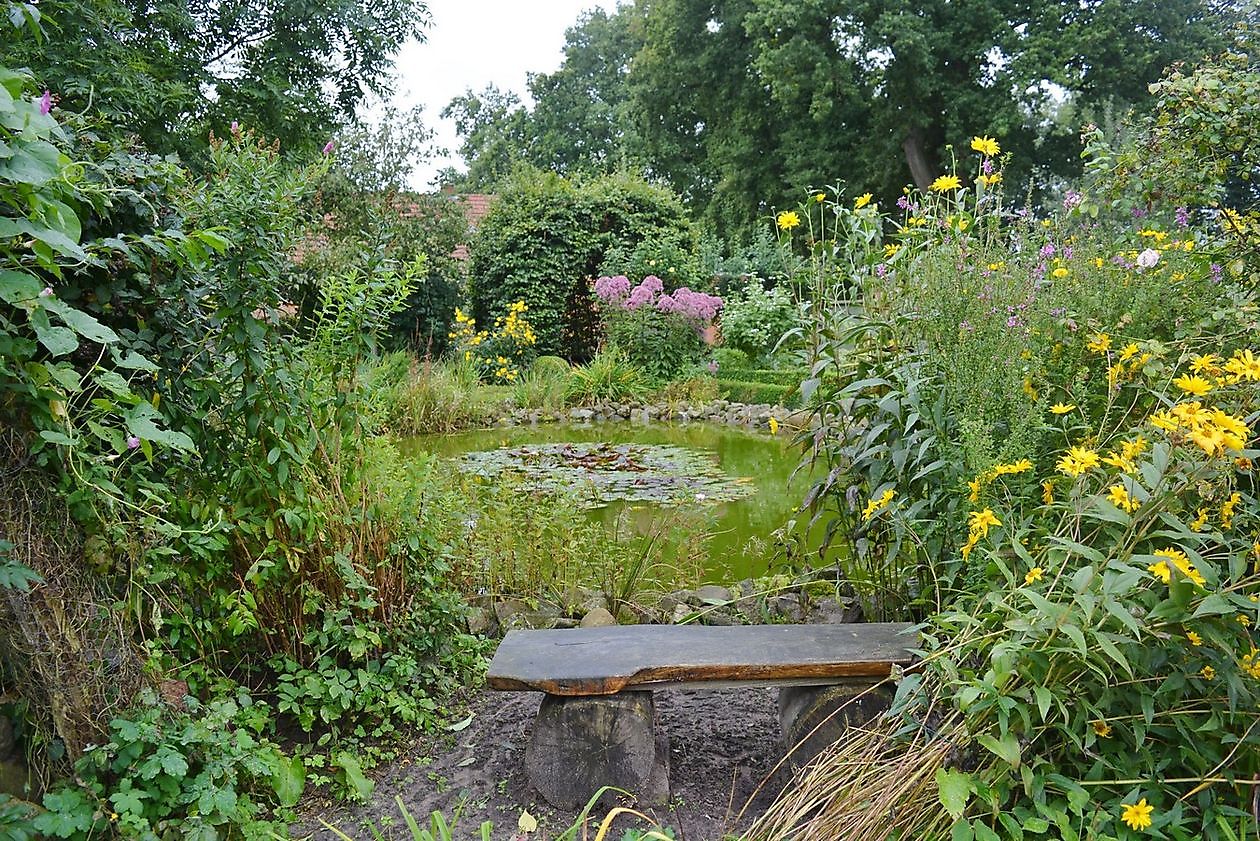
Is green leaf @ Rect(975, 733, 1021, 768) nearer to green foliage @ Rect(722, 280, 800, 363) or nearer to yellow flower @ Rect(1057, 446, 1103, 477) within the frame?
yellow flower @ Rect(1057, 446, 1103, 477)

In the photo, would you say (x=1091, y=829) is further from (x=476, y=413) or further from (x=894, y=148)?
(x=894, y=148)

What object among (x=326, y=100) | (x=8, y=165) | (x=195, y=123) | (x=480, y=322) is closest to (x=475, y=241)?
(x=480, y=322)

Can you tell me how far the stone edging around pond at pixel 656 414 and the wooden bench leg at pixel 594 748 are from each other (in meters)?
6.55

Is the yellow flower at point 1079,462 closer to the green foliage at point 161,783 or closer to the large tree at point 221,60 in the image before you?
the green foliage at point 161,783

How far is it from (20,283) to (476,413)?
280 inches

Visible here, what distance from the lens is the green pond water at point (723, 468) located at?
4098 millimetres

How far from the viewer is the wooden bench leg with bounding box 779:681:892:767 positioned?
2.12 m

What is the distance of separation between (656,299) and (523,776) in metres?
9.13

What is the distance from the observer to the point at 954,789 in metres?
1.56

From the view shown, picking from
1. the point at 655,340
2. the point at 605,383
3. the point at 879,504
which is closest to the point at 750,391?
the point at 605,383

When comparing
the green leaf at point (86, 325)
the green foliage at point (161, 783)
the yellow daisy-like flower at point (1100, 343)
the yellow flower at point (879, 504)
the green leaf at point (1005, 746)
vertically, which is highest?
the green leaf at point (86, 325)

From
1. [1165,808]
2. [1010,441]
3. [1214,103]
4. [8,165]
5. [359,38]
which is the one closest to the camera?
[8,165]

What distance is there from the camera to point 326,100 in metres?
8.46

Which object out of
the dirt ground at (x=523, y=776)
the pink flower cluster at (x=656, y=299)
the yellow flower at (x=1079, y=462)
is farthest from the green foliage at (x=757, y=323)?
the yellow flower at (x=1079, y=462)
